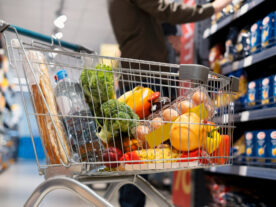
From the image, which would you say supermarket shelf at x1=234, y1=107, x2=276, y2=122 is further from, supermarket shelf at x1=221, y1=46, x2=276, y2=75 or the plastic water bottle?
the plastic water bottle

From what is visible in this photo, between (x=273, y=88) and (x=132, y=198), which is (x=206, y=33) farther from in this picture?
(x=132, y=198)

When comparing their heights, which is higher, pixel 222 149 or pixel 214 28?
pixel 214 28

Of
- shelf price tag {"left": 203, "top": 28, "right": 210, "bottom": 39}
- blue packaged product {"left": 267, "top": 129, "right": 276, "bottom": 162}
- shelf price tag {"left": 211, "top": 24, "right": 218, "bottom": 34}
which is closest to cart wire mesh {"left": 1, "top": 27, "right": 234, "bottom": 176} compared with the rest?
blue packaged product {"left": 267, "top": 129, "right": 276, "bottom": 162}

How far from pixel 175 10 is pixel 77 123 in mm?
1159

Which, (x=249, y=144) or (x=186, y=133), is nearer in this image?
A: (x=186, y=133)

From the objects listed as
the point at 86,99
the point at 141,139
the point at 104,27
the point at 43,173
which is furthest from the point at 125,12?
the point at 104,27

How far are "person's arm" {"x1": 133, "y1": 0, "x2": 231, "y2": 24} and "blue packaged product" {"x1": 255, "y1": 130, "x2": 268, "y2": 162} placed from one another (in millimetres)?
863

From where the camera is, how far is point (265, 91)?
7.23 feet

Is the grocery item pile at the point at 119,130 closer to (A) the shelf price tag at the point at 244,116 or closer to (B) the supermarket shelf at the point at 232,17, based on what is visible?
(A) the shelf price tag at the point at 244,116

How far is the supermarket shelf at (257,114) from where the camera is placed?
1959mm

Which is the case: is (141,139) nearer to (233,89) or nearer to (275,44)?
(233,89)

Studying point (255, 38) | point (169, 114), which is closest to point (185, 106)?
point (169, 114)

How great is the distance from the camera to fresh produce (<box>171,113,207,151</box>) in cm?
121

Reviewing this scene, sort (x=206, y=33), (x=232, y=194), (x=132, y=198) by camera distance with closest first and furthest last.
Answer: (x=132, y=198) → (x=232, y=194) → (x=206, y=33)
